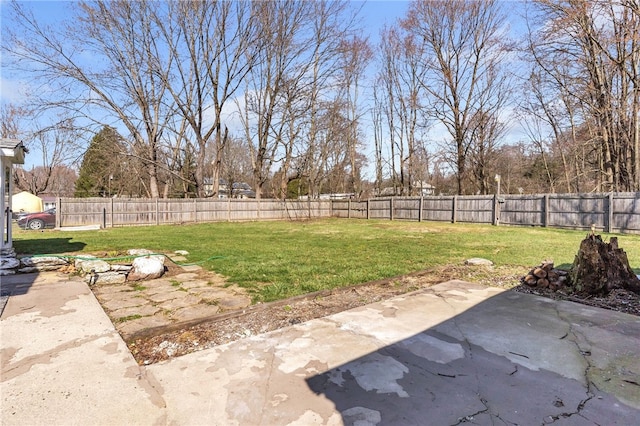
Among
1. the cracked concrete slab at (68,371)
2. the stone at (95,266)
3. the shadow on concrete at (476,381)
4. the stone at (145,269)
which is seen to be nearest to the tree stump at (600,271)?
the shadow on concrete at (476,381)

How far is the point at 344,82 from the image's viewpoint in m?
21.2

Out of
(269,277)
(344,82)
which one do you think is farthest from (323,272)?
(344,82)

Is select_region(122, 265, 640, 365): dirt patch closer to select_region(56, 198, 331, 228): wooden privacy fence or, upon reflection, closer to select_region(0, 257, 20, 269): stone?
select_region(0, 257, 20, 269): stone

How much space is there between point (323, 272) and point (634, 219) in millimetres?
11835

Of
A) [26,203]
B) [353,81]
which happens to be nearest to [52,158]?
[26,203]

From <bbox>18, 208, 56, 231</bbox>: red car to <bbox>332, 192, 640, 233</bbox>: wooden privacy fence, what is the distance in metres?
15.8

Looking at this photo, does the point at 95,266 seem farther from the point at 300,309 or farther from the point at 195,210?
the point at 195,210

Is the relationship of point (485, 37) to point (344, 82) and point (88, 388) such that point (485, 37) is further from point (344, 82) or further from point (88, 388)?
point (88, 388)

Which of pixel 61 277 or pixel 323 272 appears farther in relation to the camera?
pixel 323 272

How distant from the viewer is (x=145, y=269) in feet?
15.3

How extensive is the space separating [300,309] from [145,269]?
2578 millimetres

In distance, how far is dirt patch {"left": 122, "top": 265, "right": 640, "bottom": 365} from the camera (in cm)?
251

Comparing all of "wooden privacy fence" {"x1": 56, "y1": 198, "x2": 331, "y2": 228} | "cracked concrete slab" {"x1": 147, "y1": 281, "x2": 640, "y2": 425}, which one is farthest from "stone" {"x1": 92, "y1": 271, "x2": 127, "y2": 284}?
"wooden privacy fence" {"x1": 56, "y1": 198, "x2": 331, "y2": 228}

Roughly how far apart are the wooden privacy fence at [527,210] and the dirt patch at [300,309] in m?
7.61
